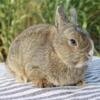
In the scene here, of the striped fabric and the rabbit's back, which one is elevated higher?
the rabbit's back

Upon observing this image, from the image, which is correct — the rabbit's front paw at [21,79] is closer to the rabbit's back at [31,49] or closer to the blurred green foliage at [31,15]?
the rabbit's back at [31,49]

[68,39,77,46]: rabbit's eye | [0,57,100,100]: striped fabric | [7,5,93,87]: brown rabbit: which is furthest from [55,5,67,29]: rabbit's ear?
[0,57,100,100]: striped fabric

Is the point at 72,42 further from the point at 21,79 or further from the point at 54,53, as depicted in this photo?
the point at 21,79

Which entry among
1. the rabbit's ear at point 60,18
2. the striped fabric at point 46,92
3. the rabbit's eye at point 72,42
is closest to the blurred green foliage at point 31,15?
the striped fabric at point 46,92

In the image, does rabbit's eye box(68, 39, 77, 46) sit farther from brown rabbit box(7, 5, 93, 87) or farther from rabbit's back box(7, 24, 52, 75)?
rabbit's back box(7, 24, 52, 75)

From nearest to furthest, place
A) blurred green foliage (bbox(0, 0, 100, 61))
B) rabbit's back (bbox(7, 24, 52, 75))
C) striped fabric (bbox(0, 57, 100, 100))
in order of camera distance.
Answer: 1. striped fabric (bbox(0, 57, 100, 100))
2. rabbit's back (bbox(7, 24, 52, 75))
3. blurred green foliage (bbox(0, 0, 100, 61))

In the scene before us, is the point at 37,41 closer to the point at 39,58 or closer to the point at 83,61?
the point at 39,58
